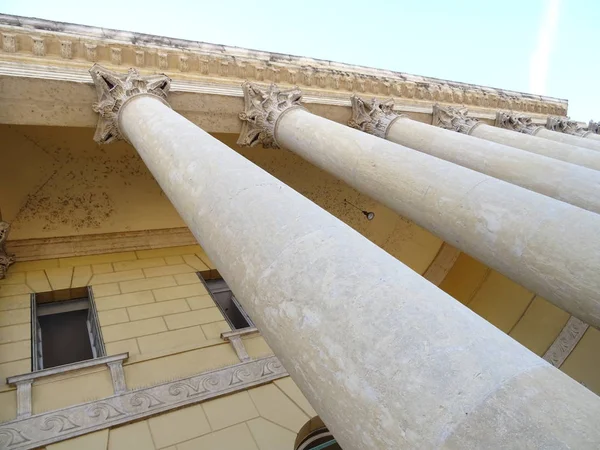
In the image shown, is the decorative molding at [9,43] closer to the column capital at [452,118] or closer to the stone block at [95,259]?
the stone block at [95,259]

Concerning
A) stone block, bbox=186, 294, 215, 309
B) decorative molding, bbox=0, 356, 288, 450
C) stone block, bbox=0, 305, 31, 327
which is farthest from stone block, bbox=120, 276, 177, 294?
decorative molding, bbox=0, 356, 288, 450

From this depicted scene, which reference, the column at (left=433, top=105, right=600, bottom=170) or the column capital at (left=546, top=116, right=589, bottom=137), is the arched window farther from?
the column capital at (left=546, top=116, right=589, bottom=137)

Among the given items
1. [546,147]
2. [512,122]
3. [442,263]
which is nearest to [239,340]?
[546,147]

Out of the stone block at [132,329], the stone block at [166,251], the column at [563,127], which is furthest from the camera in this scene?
the column at [563,127]

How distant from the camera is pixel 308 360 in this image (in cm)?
221

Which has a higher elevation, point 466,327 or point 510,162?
point 510,162

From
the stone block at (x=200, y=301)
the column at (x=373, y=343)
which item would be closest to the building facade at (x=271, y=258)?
the column at (x=373, y=343)

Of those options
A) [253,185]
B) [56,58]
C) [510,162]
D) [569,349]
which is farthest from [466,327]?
[569,349]

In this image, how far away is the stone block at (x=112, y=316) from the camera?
7.30 meters

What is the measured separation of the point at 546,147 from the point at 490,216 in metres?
6.25

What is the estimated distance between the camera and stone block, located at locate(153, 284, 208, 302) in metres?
8.25

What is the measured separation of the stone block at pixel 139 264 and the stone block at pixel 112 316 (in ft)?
4.88

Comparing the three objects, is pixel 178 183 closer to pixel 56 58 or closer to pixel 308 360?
pixel 308 360

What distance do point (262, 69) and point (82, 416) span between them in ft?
24.0
